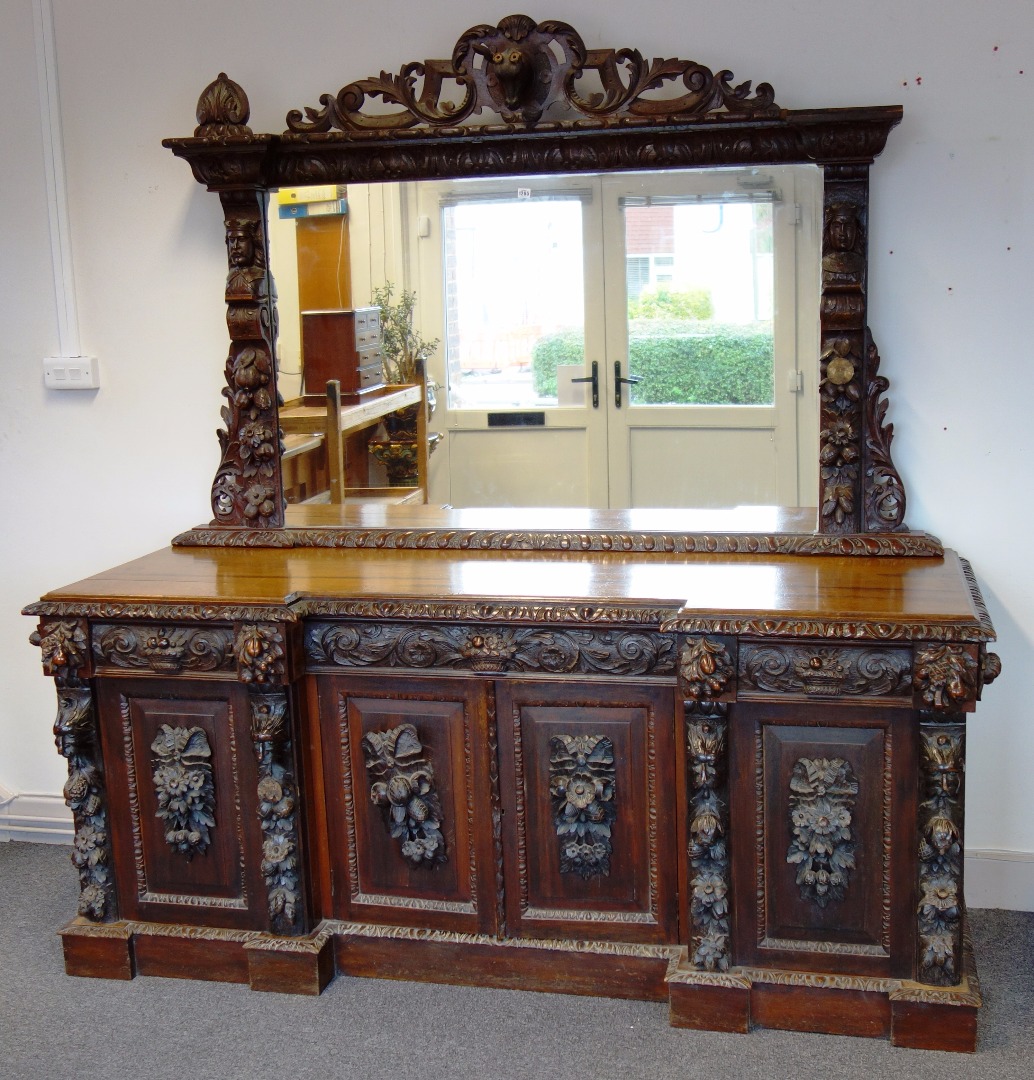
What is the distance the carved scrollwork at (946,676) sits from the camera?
8.01 ft

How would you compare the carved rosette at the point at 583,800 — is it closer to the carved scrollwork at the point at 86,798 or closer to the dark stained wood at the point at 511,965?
the dark stained wood at the point at 511,965

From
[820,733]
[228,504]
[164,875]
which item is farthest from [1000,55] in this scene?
[164,875]

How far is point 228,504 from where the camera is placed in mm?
3338

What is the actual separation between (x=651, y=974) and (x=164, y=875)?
3.69 feet

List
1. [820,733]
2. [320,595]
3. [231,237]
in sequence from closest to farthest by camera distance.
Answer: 1. [820,733]
2. [320,595]
3. [231,237]

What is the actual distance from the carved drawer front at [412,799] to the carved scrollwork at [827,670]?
580mm

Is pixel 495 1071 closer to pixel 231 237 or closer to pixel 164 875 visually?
pixel 164 875

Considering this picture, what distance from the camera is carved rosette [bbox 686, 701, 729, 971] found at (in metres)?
2.61

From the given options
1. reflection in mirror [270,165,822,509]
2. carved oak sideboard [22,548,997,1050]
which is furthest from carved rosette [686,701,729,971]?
reflection in mirror [270,165,822,509]

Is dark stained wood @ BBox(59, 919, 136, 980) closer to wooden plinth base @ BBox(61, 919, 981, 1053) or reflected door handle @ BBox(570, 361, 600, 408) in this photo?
wooden plinth base @ BBox(61, 919, 981, 1053)

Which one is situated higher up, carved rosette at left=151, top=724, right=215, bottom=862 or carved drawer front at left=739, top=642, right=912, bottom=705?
carved drawer front at left=739, top=642, right=912, bottom=705

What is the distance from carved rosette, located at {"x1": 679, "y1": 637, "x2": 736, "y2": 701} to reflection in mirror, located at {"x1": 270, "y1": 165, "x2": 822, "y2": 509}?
65cm

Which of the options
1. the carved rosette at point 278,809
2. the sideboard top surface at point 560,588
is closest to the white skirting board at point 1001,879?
the sideboard top surface at point 560,588

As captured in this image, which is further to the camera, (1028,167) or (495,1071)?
(1028,167)
